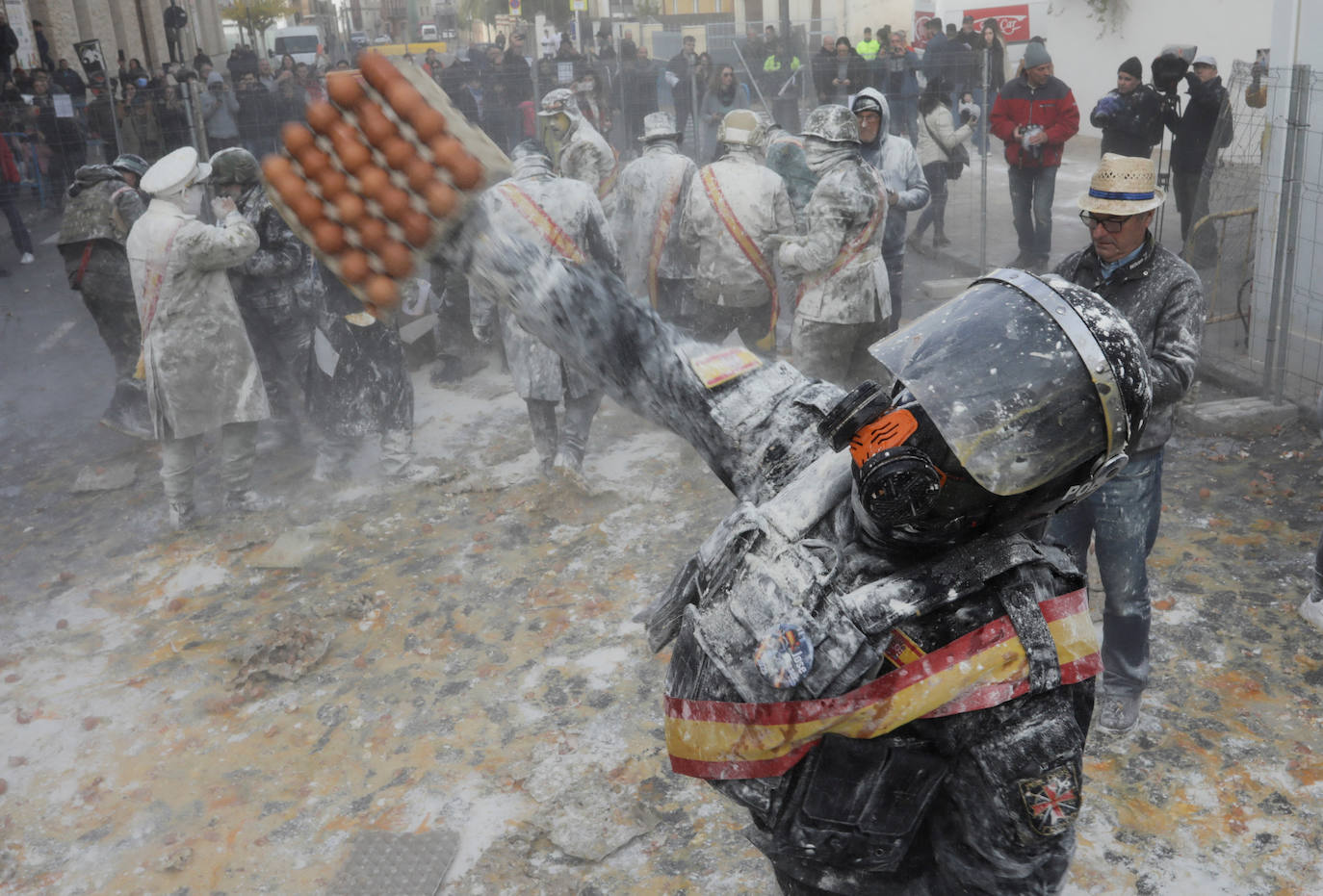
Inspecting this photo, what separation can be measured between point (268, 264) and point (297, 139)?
19.0 feet

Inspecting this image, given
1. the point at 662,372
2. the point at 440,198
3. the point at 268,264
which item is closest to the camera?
the point at 440,198

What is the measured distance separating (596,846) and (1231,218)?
700cm

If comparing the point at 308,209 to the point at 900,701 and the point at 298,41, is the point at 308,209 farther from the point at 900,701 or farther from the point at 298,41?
the point at 298,41

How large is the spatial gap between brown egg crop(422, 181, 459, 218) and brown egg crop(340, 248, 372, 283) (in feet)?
0.48

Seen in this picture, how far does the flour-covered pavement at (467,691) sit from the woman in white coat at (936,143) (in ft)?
18.6

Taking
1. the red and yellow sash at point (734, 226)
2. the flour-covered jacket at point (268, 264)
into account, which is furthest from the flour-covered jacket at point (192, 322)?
the red and yellow sash at point (734, 226)

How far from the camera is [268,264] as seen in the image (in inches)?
276

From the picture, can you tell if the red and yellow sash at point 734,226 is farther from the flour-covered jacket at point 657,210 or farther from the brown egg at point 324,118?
the brown egg at point 324,118

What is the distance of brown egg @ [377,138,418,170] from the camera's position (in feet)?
5.31

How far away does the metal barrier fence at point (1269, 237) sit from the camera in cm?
654

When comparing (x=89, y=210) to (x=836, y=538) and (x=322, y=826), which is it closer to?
(x=322, y=826)

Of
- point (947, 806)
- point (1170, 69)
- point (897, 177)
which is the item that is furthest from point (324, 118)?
point (1170, 69)

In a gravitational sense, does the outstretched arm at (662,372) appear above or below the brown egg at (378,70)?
below

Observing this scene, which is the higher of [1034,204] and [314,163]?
[314,163]
